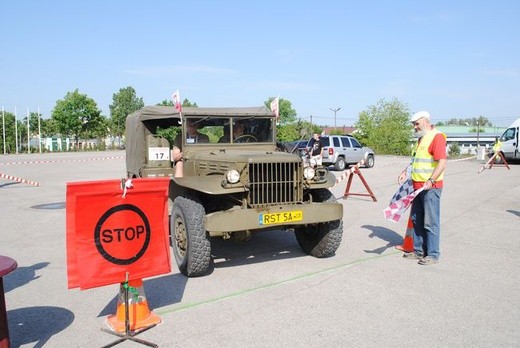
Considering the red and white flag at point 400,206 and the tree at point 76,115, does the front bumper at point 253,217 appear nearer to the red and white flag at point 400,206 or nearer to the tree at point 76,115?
the red and white flag at point 400,206

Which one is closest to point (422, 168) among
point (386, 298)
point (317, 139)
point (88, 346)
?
point (386, 298)

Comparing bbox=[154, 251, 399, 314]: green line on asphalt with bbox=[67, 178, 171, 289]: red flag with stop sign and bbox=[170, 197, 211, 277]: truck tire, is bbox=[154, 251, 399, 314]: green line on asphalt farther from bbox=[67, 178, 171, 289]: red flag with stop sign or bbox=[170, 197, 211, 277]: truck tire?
bbox=[170, 197, 211, 277]: truck tire

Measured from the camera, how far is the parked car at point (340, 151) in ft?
66.3

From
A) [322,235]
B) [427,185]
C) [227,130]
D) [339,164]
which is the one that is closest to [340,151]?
[339,164]

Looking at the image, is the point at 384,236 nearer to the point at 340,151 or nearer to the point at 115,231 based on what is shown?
the point at 115,231

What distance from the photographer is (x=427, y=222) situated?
5461 mm

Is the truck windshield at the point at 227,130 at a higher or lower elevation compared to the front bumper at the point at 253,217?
higher

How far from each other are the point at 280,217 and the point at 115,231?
79.5 inches

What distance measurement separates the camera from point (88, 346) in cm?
345

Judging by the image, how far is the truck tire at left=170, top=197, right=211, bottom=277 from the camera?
4.95 m

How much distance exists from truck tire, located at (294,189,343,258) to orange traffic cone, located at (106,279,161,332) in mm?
2549

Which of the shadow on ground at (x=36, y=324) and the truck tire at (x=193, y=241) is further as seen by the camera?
the truck tire at (x=193, y=241)

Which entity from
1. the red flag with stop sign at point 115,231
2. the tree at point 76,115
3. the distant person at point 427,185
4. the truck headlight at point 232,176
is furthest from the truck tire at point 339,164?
the tree at point 76,115

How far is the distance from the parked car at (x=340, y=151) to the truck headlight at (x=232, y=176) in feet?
50.4
